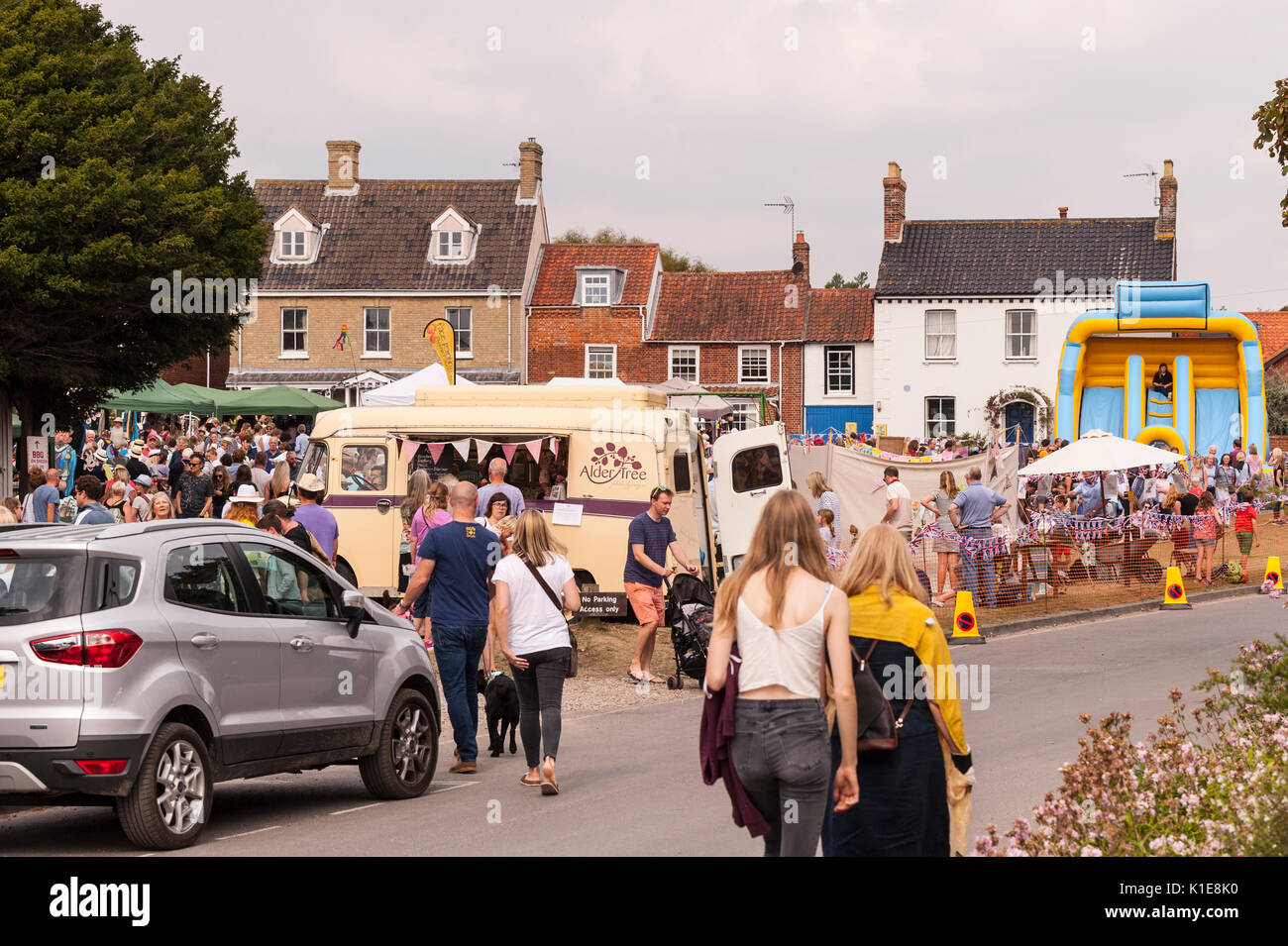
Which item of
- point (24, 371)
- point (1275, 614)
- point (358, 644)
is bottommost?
point (1275, 614)

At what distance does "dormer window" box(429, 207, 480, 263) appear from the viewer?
174ft

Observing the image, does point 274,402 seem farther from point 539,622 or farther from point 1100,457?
point 539,622

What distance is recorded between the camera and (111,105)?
27.7 m

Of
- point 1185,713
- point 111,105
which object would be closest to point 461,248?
point 111,105

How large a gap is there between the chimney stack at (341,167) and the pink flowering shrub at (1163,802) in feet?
Result: 164

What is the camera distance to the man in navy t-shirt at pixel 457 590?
36.3 ft

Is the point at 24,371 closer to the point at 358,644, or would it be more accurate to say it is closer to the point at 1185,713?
the point at 358,644

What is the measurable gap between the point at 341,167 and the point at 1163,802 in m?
51.5

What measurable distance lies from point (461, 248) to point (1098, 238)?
2141 centimetres

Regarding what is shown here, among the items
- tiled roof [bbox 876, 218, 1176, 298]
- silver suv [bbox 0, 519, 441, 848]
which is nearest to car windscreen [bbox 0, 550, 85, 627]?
silver suv [bbox 0, 519, 441, 848]

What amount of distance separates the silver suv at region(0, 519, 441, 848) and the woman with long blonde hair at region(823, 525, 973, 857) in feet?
12.5

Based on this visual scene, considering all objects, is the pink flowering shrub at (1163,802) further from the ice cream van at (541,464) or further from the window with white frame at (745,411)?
the window with white frame at (745,411)

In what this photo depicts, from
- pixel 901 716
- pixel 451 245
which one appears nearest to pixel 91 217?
pixel 901 716
